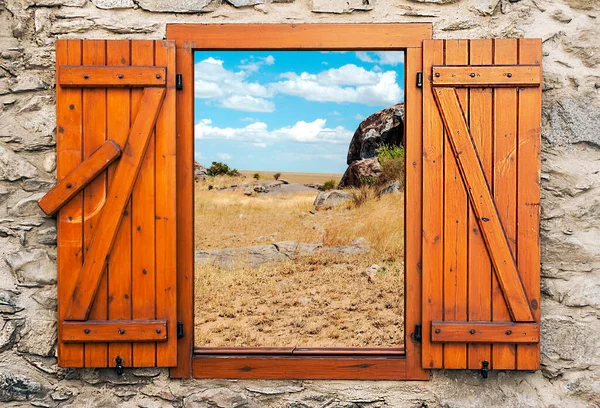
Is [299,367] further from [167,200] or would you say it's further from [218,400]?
[167,200]

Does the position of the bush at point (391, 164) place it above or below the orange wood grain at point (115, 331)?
above

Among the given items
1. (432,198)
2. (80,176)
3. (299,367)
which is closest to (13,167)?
(80,176)

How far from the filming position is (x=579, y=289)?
9.15ft

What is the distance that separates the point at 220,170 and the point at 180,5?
18.9 m

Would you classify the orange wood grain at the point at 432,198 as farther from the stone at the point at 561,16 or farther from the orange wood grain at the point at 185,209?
the orange wood grain at the point at 185,209

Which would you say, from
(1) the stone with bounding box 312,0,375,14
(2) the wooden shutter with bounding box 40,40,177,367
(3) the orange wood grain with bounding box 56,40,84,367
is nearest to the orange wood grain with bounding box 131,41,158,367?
(2) the wooden shutter with bounding box 40,40,177,367

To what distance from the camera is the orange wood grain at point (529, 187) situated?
272 cm

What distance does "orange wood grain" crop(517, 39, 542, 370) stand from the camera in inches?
107

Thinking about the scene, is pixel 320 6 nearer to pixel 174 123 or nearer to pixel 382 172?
pixel 174 123

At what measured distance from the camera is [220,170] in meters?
21.6

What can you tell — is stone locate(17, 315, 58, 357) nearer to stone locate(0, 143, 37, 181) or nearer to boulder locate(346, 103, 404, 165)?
stone locate(0, 143, 37, 181)

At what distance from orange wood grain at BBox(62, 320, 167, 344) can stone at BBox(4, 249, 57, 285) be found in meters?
0.26

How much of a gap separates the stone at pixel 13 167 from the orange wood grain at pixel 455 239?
6.50 feet

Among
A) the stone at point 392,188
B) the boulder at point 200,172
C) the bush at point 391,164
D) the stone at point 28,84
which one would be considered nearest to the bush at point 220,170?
the boulder at point 200,172
